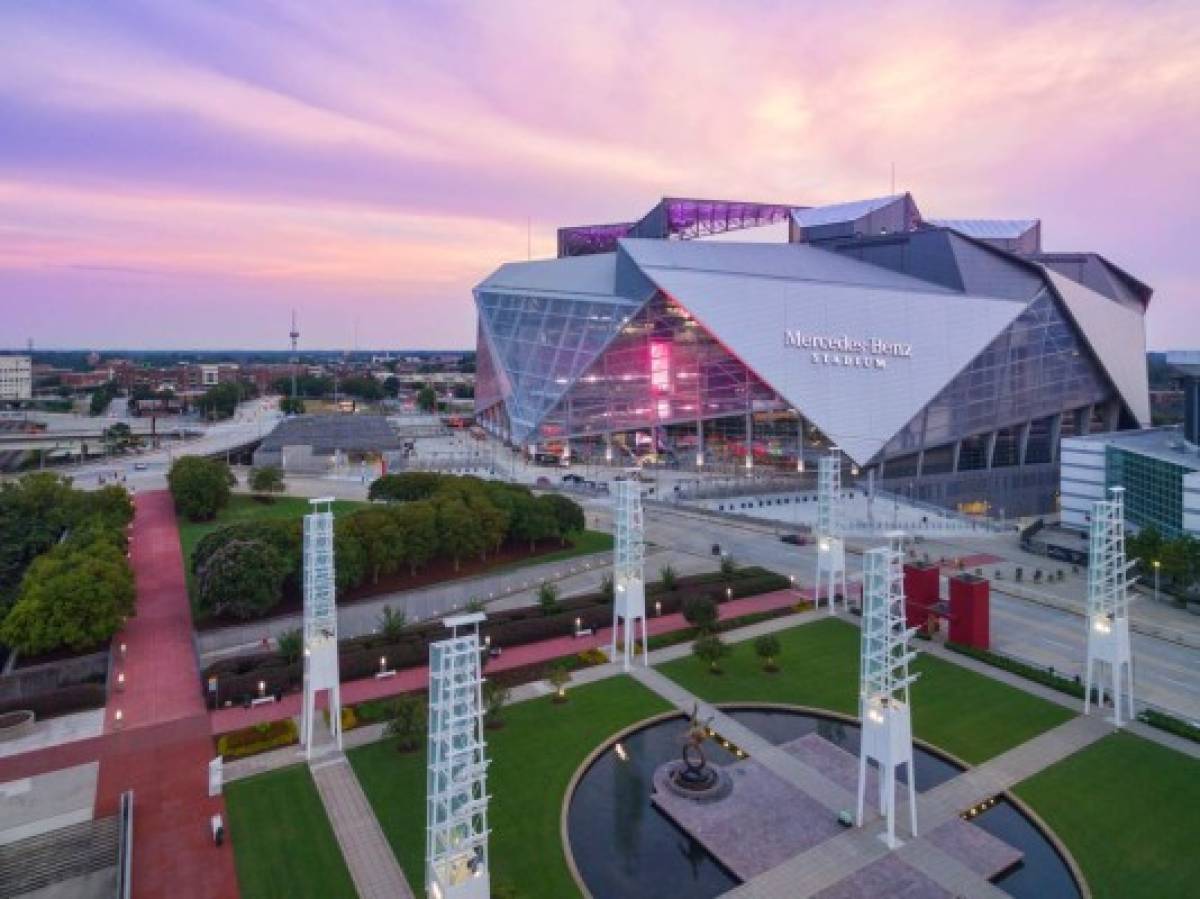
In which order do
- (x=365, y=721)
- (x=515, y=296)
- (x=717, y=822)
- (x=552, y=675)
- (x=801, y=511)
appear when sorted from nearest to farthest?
1. (x=717, y=822)
2. (x=365, y=721)
3. (x=552, y=675)
4. (x=801, y=511)
5. (x=515, y=296)

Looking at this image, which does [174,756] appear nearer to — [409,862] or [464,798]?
[409,862]

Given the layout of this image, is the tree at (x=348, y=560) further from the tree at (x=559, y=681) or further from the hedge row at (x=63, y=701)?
the tree at (x=559, y=681)

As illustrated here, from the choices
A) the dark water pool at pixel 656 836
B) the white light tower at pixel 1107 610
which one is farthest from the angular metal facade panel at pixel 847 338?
the dark water pool at pixel 656 836

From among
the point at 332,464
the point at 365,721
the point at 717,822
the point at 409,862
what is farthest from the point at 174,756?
the point at 332,464

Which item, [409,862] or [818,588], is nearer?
[409,862]

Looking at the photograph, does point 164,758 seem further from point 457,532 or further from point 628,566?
point 457,532

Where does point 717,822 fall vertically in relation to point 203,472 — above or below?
below

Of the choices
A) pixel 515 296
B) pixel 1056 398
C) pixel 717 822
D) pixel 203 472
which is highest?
pixel 515 296
